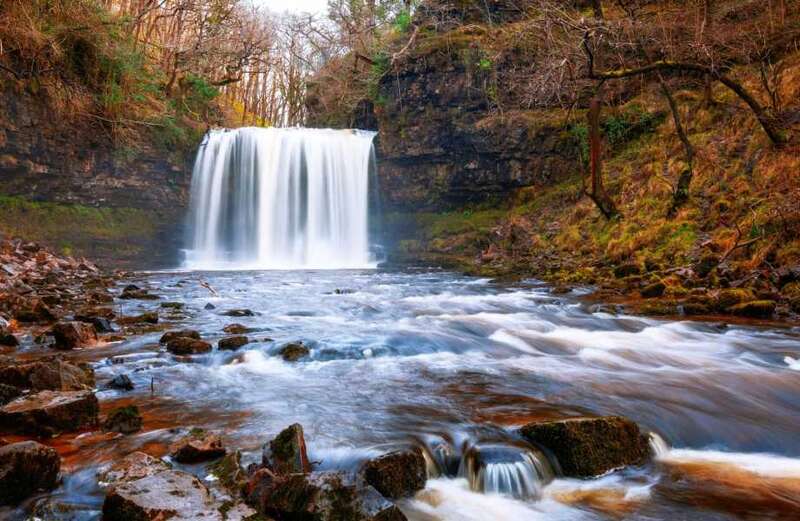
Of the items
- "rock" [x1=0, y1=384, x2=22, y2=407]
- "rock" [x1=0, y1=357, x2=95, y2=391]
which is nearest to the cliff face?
"rock" [x1=0, y1=357, x2=95, y2=391]

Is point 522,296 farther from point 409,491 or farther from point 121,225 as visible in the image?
point 121,225

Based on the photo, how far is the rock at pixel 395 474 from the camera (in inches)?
129

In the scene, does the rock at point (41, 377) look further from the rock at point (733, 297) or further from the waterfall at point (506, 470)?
the rock at point (733, 297)

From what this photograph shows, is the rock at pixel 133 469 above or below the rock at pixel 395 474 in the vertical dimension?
above

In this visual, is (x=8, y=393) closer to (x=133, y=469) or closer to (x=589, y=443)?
(x=133, y=469)

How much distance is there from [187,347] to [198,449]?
10.2ft

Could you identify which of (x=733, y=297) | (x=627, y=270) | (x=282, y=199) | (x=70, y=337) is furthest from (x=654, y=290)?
(x=282, y=199)

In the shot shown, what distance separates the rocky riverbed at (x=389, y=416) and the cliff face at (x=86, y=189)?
9847 mm

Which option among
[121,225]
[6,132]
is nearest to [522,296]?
[121,225]

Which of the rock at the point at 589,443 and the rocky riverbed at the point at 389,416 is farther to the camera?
the rock at the point at 589,443

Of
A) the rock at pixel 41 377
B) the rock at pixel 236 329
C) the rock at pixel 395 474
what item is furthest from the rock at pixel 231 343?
the rock at pixel 395 474

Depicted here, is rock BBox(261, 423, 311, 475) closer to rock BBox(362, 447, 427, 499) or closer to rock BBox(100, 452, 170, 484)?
rock BBox(362, 447, 427, 499)

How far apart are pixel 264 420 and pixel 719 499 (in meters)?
3.21

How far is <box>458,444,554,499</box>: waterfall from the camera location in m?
3.46
